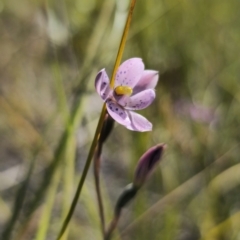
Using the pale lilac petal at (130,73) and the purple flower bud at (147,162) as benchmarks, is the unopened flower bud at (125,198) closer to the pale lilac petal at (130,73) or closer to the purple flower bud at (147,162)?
the purple flower bud at (147,162)

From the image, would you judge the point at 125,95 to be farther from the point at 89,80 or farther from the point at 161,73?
the point at 161,73

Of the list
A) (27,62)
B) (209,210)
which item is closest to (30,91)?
(27,62)

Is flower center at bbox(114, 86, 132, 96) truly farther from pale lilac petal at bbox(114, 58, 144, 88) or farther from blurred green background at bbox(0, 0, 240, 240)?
blurred green background at bbox(0, 0, 240, 240)

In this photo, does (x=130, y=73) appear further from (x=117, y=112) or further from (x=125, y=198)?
(x=125, y=198)

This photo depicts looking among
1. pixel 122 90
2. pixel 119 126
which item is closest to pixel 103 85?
pixel 122 90

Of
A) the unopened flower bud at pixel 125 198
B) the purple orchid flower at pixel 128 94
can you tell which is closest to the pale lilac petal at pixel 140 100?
the purple orchid flower at pixel 128 94

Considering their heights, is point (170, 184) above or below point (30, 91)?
below

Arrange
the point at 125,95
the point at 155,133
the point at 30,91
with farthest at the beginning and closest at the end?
the point at 30,91, the point at 155,133, the point at 125,95
